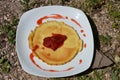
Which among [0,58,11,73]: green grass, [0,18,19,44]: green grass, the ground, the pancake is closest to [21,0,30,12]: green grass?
the ground

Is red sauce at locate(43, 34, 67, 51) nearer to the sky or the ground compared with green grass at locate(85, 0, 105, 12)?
nearer to the ground

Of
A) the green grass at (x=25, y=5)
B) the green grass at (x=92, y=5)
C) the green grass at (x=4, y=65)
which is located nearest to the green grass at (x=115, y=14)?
the green grass at (x=92, y=5)

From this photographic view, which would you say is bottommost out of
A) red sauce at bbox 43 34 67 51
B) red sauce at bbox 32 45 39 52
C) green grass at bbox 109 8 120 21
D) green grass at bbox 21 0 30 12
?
red sauce at bbox 32 45 39 52

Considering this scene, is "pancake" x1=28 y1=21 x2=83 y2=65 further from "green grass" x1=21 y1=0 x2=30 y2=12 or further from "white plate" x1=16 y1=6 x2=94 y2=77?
"green grass" x1=21 y1=0 x2=30 y2=12

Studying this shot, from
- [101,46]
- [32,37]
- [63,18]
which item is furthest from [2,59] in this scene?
[101,46]

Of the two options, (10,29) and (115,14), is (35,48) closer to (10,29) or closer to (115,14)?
(10,29)

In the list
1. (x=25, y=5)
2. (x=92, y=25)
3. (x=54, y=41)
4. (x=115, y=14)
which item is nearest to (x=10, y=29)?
(x=25, y=5)

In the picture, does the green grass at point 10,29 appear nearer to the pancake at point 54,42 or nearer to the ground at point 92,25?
the ground at point 92,25
